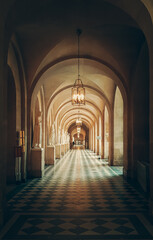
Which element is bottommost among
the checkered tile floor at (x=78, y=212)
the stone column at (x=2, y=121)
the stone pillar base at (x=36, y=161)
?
the checkered tile floor at (x=78, y=212)

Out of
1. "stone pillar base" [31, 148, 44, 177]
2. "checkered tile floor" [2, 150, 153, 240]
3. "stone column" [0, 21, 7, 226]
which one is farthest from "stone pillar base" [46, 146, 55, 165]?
"stone column" [0, 21, 7, 226]

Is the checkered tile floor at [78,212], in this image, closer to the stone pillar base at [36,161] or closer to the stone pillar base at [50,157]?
the stone pillar base at [36,161]

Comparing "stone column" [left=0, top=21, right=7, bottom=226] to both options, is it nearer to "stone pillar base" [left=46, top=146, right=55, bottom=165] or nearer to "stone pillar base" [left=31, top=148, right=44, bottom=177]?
"stone pillar base" [left=31, top=148, right=44, bottom=177]

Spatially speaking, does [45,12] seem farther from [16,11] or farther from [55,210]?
[55,210]

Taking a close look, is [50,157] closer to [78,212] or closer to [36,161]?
[36,161]

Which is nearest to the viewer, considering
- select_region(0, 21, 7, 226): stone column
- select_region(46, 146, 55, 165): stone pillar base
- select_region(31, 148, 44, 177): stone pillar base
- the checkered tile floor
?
the checkered tile floor

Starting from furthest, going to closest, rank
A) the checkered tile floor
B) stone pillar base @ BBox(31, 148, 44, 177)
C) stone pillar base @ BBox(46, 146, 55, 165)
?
1. stone pillar base @ BBox(46, 146, 55, 165)
2. stone pillar base @ BBox(31, 148, 44, 177)
3. the checkered tile floor

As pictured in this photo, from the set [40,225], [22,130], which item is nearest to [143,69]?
[22,130]

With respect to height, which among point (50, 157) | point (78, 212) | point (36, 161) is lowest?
point (78, 212)

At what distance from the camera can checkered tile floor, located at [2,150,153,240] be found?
4211 mm

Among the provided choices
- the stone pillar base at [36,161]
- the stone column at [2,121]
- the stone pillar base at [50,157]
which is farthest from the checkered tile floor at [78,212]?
the stone pillar base at [50,157]

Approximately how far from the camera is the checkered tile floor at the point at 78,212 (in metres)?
4.21

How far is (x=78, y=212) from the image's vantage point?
5.42 metres

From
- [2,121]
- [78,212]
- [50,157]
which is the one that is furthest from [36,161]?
[2,121]
